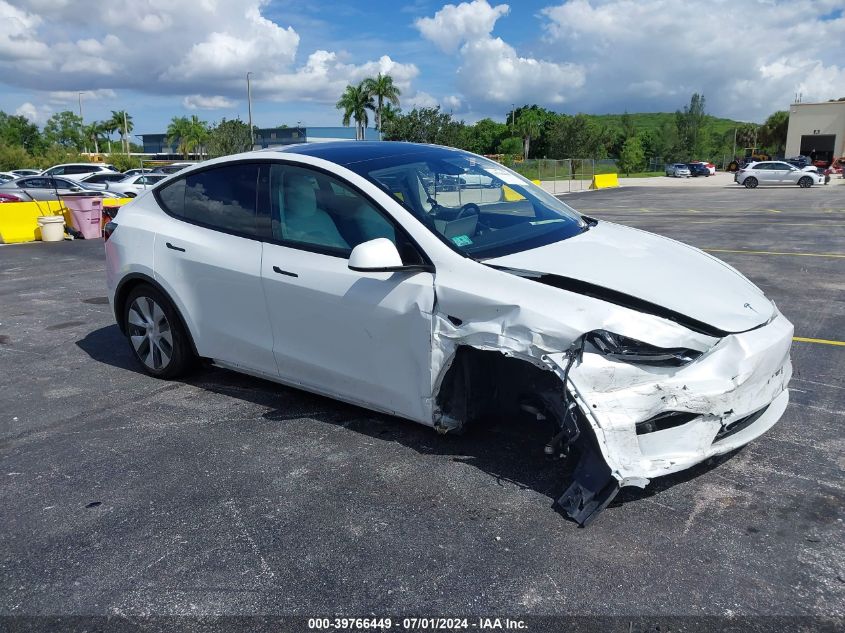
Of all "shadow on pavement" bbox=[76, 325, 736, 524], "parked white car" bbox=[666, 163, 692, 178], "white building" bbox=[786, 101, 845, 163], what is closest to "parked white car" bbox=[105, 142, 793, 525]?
"shadow on pavement" bbox=[76, 325, 736, 524]

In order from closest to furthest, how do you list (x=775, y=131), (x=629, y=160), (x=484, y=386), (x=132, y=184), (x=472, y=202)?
(x=484, y=386), (x=472, y=202), (x=132, y=184), (x=629, y=160), (x=775, y=131)

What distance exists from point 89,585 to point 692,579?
2.39 m

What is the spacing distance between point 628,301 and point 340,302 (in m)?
1.54

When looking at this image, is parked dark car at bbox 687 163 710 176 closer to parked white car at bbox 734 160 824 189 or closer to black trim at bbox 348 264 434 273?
parked white car at bbox 734 160 824 189

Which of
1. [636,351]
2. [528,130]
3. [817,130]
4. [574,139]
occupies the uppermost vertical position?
[528,130]

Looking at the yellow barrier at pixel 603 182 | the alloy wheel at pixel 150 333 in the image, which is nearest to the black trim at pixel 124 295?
the alloy wheel at pixel 150 333

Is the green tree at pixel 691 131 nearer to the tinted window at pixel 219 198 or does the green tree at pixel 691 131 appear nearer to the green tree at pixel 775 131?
the green tree at pixel 775 131

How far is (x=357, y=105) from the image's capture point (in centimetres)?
6750

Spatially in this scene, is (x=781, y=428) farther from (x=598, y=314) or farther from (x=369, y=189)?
(x=369, y=189)

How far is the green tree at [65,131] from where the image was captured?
66.8m

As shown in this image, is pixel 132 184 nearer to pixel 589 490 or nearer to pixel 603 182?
pixel 589 490

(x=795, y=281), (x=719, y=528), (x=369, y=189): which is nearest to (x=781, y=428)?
(x=719, y=528)

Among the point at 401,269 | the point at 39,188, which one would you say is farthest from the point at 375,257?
the point at 39,188

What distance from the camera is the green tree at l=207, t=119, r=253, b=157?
187 feet
